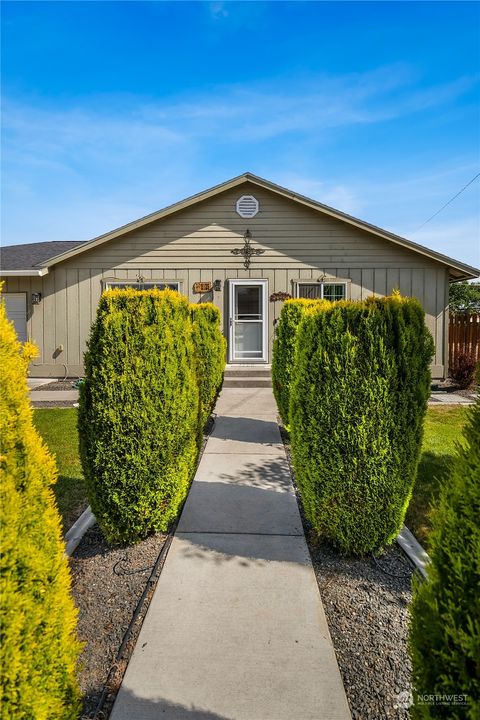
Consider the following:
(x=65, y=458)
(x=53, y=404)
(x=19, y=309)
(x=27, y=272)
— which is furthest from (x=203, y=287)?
(x=65, y=458)

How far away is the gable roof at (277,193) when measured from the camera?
36.1 feet

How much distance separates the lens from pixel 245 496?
12.8ft

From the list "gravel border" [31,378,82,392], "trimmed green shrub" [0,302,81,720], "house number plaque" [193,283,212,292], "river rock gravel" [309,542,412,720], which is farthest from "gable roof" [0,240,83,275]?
"river rock gravel" [309,542,412,720]

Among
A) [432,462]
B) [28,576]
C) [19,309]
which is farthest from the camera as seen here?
[19,309]

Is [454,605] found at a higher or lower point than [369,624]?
higher

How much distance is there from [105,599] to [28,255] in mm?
13792

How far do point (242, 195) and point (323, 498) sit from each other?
1068 cm

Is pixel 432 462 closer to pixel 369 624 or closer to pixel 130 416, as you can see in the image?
pixel 369 624

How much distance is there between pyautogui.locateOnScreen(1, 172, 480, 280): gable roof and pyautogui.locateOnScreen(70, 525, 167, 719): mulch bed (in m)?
9.84

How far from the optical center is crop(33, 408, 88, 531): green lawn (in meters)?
3.90

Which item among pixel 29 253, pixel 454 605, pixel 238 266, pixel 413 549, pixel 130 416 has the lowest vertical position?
pixel 413 549

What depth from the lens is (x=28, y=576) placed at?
1.23m

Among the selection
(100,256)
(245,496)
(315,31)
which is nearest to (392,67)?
(315,31)
